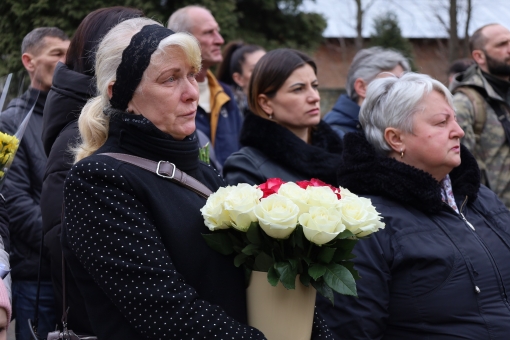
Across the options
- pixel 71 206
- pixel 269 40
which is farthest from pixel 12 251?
pixel 269 40

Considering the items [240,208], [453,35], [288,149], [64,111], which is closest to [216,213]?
[240,208]

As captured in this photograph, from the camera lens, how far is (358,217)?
2.27 m

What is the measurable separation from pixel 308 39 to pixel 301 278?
1422 centimetres

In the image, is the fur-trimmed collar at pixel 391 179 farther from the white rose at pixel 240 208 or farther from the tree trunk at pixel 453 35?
the tree trunk at pixel 453 35

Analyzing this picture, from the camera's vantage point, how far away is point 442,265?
2.99m

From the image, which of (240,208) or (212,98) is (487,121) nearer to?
(212,98)

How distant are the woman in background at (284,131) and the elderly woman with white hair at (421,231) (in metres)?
0.59

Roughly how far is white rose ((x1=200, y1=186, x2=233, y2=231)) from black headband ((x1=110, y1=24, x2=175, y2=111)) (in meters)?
0.45

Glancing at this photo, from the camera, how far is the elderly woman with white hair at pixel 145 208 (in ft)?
6.95

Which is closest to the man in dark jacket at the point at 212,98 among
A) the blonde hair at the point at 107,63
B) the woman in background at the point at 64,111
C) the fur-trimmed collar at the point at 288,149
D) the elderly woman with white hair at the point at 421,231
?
the fur-trimmed collar at the point at 288,149

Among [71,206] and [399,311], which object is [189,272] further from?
[399,311]

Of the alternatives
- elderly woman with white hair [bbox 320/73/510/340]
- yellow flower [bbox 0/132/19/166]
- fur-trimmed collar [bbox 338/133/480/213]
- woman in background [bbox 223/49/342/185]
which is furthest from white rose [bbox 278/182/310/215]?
A: woman in background [bbox 223/49/342/185]

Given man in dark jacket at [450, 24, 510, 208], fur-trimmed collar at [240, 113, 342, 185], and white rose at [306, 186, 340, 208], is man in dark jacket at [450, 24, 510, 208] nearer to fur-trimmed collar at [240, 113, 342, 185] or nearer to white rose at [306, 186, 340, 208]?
fur-trimmed collar at [240, 113, 342, 185]

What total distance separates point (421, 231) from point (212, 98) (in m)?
2.81
